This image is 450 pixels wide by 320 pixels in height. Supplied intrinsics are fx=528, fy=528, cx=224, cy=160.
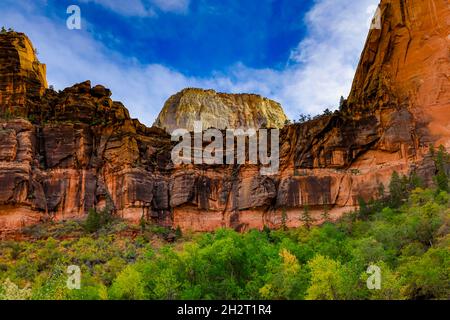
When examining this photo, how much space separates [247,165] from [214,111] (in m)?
47.3

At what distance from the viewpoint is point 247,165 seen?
291 ft

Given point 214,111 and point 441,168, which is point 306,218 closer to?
point 441,168

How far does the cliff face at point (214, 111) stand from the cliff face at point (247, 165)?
38585mm

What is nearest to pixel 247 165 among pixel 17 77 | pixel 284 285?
pixel 17 77

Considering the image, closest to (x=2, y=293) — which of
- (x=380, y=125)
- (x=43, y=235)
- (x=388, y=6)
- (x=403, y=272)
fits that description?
(x=403, y=272)

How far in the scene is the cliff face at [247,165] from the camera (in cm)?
7862

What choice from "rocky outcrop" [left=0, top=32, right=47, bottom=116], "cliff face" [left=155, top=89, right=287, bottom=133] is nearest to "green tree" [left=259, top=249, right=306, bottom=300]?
"rocky outcrop" [left=0, top=32, right=47, bottom=116]

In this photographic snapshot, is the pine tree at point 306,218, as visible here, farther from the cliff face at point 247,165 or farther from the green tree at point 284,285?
the green tree at point 284,285

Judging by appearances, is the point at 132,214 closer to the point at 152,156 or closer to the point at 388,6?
the point at 152,156

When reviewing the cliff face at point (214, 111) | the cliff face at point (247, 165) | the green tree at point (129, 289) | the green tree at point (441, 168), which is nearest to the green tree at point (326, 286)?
the green tree at point (129, 289)

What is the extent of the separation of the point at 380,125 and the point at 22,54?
62.2 m

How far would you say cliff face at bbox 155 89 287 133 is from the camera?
131 metres

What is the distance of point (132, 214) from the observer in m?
82.6
